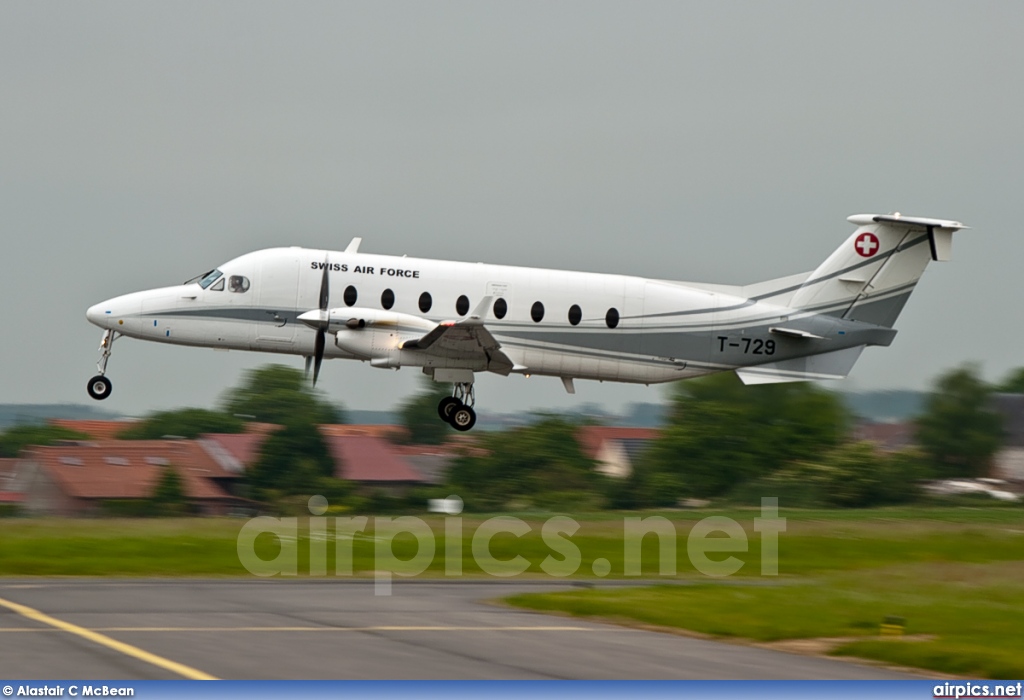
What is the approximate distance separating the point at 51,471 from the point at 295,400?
16.0 metres

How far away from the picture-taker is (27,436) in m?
57.1

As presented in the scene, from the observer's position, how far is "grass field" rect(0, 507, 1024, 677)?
1769 centimetres

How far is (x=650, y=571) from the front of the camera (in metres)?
26.6

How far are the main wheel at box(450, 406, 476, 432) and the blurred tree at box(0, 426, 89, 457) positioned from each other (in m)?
32.0

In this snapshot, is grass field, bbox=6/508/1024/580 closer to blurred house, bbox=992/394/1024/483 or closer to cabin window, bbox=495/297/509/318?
cabin window, bbox=495/297/509/318

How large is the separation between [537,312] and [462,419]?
9.63 ft

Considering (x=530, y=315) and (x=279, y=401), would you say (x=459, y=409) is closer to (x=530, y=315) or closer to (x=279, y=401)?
(x=530, y=315)

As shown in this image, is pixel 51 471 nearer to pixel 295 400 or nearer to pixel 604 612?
pixel 295 400

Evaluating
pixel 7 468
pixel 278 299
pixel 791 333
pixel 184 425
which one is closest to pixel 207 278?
pixel 278 299

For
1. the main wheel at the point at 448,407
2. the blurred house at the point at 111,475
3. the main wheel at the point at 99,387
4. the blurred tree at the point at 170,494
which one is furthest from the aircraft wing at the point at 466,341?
the blurred house at the point at 111,475

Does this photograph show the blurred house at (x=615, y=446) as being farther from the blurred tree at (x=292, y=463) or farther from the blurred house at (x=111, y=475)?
the blurred house at (x=111, y=475)

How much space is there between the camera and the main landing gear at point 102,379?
28375 millimetres

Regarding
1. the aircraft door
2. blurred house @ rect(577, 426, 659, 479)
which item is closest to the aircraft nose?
the aircraft door

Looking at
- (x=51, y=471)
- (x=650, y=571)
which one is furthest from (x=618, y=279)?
(x=51, y=471)
